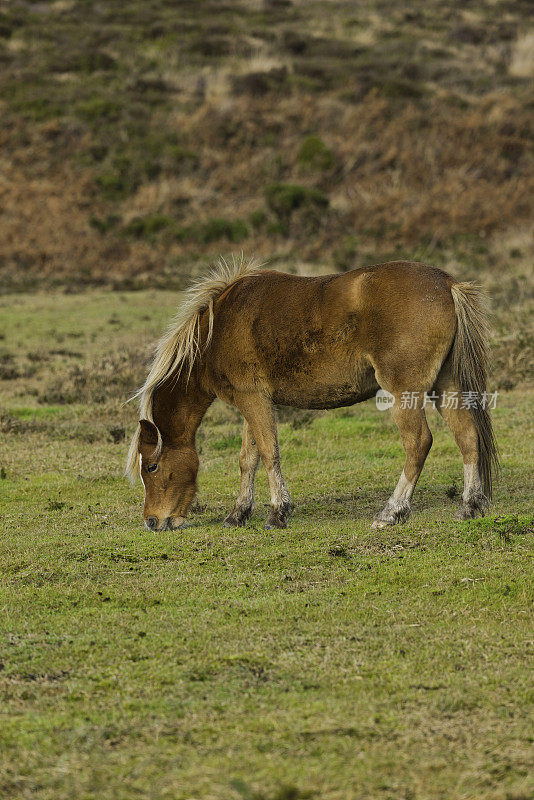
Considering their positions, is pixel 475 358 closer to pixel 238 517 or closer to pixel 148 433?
pixel 238 517

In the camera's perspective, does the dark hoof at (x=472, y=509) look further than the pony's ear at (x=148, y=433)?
No

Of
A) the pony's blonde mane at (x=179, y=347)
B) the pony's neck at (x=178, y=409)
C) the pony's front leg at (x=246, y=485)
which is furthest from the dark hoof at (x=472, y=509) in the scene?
the pony's blonde mane at (x=179, y=347)

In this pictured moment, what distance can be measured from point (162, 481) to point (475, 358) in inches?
105

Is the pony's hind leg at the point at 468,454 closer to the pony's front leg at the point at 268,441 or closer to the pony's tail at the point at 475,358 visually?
the pony's tail at the point at 475,358

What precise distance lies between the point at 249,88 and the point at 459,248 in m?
14.6

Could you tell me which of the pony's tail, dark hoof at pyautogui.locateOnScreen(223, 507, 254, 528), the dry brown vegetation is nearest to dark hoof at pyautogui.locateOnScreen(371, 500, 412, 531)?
the pony's tail

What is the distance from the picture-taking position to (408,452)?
7.57 m

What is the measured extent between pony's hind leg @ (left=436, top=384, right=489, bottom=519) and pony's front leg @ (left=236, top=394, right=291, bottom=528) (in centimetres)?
140

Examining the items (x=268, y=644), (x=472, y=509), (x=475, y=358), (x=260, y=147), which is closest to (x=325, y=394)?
(x=475, y=358)

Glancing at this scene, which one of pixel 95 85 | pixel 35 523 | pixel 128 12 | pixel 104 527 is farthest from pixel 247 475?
pixel 128 12

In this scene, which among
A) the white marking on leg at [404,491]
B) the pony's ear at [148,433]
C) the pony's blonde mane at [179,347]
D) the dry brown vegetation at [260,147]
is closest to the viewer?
the white marking on leg at [404,491]

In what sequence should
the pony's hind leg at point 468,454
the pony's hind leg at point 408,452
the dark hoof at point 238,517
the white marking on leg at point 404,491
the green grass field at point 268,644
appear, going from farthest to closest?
the dark hoof at point 238,517
the pony's hind leg at point 468,454
the white marking on leg at point 404,491
the pony's hind leg at point 408,452
the green grass field at point 268,644

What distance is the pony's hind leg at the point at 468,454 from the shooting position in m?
7.69

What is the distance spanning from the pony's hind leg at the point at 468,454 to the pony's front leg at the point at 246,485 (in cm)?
168
